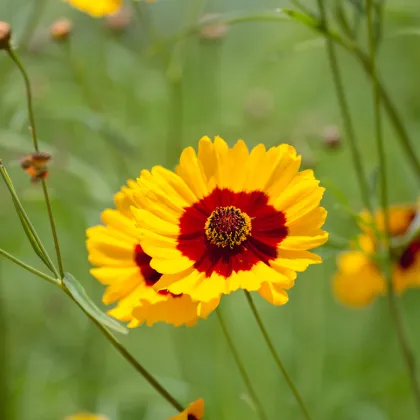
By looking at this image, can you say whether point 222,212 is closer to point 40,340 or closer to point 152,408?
point 152,408

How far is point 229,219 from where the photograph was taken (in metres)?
0.76

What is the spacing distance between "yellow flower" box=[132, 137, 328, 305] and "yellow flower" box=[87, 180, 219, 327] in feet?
0.13

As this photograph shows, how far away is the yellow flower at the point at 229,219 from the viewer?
27.3 inches

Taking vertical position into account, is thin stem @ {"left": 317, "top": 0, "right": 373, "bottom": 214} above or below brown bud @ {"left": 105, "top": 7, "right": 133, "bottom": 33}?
below

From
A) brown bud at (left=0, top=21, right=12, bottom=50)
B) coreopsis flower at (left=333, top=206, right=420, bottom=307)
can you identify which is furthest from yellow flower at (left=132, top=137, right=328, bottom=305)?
coreopsis flower at (left=333, top=206, right=420, bottom=307)

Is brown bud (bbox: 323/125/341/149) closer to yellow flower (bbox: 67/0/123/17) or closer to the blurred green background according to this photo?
the blurred green background

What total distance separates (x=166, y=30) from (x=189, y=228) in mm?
2616

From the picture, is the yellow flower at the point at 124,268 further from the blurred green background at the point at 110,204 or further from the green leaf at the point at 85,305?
the blurred green background at the point at 110,204

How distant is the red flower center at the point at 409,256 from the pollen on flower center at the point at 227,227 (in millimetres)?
549

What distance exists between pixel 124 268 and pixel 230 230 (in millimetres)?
115

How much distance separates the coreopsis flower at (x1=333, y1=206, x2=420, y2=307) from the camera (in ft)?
4.02

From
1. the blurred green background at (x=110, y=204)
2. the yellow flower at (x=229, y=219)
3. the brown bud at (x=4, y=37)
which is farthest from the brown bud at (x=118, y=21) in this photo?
the yellow flower at (x=229, y=219)

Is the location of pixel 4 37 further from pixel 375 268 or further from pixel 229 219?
pixel 375 268

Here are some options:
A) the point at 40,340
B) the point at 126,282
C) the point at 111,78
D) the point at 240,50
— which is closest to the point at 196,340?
the point at 40,340
